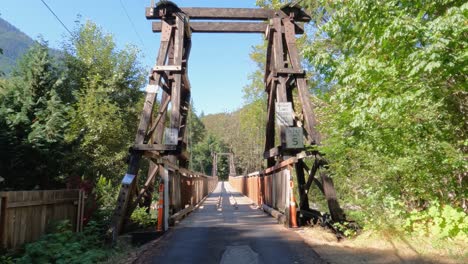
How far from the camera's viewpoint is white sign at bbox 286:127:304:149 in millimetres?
Answer: 9969

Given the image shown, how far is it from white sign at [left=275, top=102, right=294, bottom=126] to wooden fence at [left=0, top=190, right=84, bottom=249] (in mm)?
5364

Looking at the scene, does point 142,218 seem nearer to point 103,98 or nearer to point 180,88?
point 180,88

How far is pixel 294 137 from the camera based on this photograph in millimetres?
10023

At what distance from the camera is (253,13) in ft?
40.9

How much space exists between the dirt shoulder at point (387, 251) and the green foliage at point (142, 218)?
5.20 meters

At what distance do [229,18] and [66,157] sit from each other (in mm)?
6280

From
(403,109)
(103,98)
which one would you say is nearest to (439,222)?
(403,109)

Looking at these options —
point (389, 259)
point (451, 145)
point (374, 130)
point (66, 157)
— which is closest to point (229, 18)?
point (66, 157)

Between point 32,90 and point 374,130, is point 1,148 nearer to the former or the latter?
point 32,90

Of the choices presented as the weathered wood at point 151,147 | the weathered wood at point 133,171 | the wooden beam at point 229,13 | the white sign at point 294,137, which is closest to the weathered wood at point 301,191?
the white sign at point 294,137

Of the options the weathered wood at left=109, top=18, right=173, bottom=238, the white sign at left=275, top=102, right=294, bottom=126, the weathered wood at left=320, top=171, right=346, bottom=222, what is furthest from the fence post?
the white sign at left=275, top=102, right=294, bottom=126

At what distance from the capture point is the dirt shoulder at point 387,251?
5.94 meters

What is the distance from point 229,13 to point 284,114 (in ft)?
13.0

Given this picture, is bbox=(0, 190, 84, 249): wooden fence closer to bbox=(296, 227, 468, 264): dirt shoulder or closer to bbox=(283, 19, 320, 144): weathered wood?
bbox=(296, 227, 468, 264): dirt shoulder
